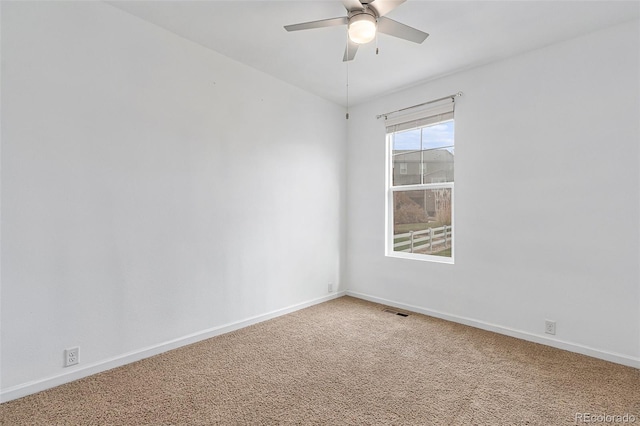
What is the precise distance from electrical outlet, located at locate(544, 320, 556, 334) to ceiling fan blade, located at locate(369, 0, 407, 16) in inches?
114

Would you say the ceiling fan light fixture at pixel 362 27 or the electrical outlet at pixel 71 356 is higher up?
the ceiling fan light fixture at pixel 362 27

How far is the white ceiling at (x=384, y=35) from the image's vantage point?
7.54 feet

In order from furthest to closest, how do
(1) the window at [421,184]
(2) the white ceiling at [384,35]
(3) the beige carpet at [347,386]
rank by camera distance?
(1) the window at [421,184], (2) the white ceiling at [384,35], (3) the beige carpet at [347,386]

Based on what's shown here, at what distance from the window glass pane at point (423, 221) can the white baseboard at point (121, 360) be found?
5.86ft

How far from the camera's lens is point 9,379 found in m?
1.95

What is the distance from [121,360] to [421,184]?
342cm

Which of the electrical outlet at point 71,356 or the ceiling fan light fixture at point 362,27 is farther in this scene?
the electrical outlet at point 71,356

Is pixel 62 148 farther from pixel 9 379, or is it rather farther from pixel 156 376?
pixel 156 376

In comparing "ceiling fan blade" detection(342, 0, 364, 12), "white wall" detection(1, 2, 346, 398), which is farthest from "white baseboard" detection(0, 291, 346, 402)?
"ceiling fan blade" detection(342, 0, 364, 12)

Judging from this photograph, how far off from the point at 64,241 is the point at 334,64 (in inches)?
110

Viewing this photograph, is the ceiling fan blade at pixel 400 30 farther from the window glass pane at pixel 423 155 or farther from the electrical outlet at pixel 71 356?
the electrical outlet at pixel 71 356

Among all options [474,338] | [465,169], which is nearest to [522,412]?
[474,338]

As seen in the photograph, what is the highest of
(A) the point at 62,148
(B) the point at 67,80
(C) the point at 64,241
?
(B) the point at 67,80

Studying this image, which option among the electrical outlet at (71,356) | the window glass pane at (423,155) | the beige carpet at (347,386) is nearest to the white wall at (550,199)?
the window glass pane at (423,155)
